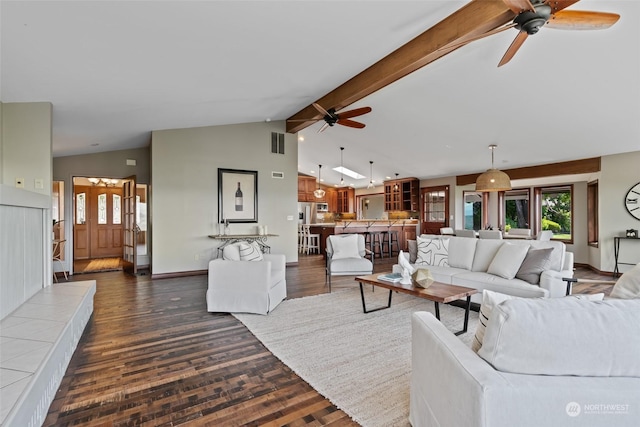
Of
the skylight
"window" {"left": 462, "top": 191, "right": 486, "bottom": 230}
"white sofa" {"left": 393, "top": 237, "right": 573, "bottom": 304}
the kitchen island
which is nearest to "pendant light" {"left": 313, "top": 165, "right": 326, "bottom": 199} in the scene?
the skylight

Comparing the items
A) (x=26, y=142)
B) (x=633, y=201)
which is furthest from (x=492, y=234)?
(x=26, y=142)

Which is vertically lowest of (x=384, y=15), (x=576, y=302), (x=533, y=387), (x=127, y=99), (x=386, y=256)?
A: (x=386, y=256)

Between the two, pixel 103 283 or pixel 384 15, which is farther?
pixel 103 283

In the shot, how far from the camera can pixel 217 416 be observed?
1.97m

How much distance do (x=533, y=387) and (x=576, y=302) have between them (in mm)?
374

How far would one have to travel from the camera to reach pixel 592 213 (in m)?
7.36

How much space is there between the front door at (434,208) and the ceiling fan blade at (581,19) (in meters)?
7.73

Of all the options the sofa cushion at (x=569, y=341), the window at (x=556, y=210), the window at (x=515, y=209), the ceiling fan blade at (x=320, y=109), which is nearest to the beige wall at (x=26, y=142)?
the ceiling fan blade at (x=320, y=109)

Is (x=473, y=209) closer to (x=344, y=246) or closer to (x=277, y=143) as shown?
(x=344, y=246)

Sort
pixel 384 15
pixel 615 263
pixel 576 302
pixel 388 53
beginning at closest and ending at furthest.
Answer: pixel 576 302 → pixel 384 15 → pixel 388 53 → pixel 615 263

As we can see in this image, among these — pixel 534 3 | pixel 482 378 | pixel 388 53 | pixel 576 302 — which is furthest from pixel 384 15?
pixel 482 378

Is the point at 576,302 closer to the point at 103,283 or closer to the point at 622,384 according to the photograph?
the point at 622,384

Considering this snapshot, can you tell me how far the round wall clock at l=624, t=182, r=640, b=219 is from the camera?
615 cm

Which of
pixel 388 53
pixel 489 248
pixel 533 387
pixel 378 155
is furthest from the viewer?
pixel 378 155
